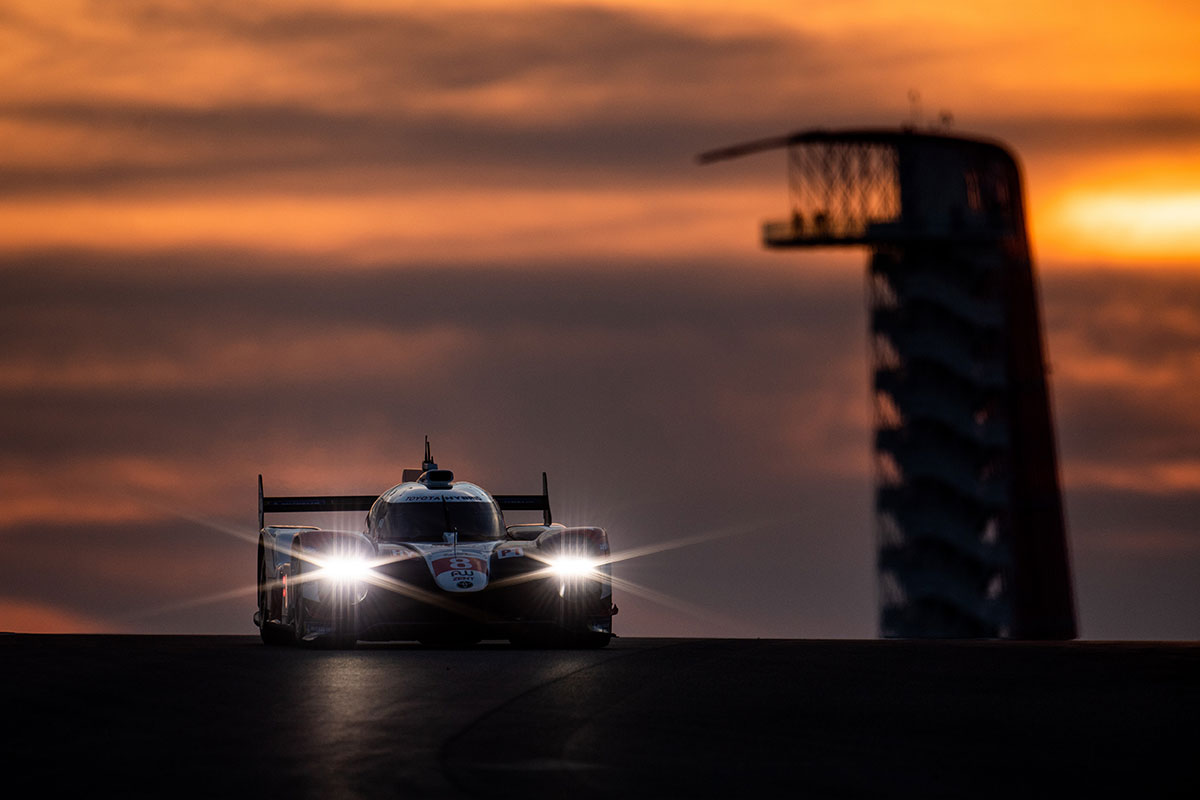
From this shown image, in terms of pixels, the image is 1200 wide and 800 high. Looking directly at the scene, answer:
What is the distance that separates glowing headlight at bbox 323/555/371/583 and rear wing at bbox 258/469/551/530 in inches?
225

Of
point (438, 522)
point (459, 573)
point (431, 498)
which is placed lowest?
point (459, 573)

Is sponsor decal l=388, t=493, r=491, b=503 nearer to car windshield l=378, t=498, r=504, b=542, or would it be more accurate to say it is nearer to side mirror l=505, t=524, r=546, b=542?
car windshield l=378, t=498, r=504, b=542

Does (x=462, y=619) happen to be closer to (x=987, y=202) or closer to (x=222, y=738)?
(x=222, y=738)

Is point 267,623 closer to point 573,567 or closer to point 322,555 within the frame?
point 322,555

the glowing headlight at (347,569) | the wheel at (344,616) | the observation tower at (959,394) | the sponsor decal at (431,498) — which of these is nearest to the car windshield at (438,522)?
the sponsor decal at (431,498)

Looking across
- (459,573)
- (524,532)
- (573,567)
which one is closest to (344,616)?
(459,573)

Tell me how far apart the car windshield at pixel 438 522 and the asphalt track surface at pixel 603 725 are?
527cm

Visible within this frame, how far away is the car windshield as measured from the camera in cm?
3014

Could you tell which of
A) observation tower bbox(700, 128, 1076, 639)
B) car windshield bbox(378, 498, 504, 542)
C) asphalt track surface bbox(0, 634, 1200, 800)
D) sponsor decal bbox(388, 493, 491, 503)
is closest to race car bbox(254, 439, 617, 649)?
car windshield bbox(378, 498, 504, 542)

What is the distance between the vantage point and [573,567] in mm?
28156

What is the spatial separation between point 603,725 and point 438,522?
14569 mm

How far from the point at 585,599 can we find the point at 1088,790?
51.3ft

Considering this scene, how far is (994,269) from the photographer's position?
369 ft

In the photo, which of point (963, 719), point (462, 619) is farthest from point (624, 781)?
point (462, 619)
